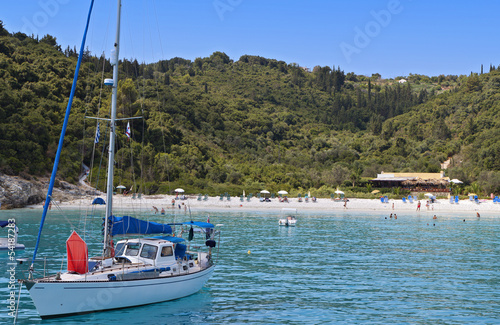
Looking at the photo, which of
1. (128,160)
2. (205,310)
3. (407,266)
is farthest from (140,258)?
(128,160)

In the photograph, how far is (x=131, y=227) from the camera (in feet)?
70.6

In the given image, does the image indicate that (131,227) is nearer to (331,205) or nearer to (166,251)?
(166,251)

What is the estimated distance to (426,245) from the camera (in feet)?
140

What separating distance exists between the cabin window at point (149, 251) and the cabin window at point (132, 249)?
282mm

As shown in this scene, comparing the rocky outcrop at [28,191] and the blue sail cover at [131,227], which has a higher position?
the rocky outcrop at [28,191]

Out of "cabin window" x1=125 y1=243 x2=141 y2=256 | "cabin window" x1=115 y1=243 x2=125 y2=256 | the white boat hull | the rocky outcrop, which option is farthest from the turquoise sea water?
the rocky outcrop

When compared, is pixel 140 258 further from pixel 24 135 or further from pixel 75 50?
pixel 75 50

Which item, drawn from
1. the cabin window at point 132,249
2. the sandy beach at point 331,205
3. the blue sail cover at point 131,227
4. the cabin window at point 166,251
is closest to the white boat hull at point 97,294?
the cabin window at point 166,251

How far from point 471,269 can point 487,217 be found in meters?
48.0

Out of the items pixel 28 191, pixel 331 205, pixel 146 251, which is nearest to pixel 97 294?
pixel 146 251

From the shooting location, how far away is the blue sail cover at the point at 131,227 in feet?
68.6

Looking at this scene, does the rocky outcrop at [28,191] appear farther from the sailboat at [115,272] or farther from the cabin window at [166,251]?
the cabin window at [166,251]

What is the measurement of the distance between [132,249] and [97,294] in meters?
3.71

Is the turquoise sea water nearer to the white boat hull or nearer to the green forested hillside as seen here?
the white boat hull
